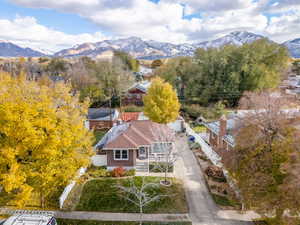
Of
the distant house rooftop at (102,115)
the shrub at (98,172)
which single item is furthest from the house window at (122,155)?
the distant house rooftop at (102,115)

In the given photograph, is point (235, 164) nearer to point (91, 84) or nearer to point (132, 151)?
point (132, 151)

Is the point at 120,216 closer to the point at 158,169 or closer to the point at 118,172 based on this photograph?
the point at 118,172

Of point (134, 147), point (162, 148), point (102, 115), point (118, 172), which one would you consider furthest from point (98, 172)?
point (102, 115)

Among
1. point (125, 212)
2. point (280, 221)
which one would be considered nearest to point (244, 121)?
point (280, 221)

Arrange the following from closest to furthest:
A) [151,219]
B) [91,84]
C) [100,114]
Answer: [151,219], [100,114], [91,84]

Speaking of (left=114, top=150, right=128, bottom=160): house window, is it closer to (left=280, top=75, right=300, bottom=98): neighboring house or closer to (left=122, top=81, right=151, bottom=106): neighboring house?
(left=122, top=81, right=151, bottom=106): neighboring house

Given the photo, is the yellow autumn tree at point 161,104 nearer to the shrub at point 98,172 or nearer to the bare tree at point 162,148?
the bare tree at point 162,148
